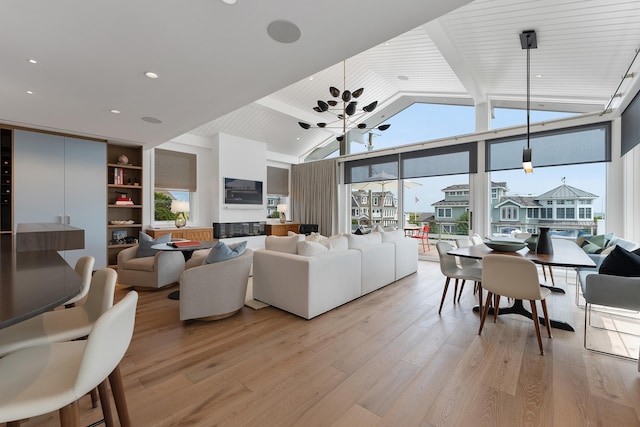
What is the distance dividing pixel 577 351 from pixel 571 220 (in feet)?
11.6

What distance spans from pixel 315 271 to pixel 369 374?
113 cm

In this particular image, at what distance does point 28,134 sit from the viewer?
4.21 meters

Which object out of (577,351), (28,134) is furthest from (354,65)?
(28,134)

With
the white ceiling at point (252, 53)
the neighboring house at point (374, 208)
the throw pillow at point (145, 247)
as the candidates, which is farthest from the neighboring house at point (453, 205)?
the throw pillow at point (145, 247)

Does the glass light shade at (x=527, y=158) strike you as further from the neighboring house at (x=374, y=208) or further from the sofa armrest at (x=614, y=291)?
the neighboring house at (x=374, y=208)

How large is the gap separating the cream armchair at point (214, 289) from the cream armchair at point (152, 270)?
1131 mm

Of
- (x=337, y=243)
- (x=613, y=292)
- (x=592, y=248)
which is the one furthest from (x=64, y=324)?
(x=592, y=248)

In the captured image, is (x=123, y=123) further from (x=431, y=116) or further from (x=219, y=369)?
(x=431, y=116)

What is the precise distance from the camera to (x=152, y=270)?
3.65 metres

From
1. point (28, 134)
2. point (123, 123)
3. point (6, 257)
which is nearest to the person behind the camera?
point (6, 257)

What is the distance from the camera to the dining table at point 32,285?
747 mm

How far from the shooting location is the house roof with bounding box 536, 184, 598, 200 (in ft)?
15.1

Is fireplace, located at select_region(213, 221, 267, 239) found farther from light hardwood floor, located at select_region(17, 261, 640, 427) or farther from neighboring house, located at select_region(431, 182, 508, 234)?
neighboring house, located at select_region(431, 182, 508, 234)

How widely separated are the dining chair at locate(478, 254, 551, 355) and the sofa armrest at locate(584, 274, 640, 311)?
0.28m
